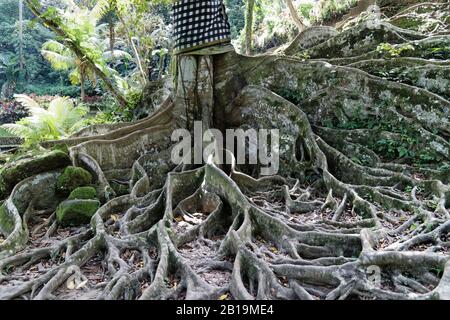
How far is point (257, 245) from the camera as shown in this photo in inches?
167

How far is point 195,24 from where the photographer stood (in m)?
6.11

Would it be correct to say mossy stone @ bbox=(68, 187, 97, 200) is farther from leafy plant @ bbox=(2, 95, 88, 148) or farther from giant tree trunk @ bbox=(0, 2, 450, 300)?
leafy plant @ bbox=(2, 95, 88, 148)

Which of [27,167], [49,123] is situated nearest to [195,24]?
[27,167]

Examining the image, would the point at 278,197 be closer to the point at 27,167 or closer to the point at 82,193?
the point at 82,193

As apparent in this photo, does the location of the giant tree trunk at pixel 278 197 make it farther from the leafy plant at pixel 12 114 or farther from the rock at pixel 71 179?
the leafy plant at pixel 12 114

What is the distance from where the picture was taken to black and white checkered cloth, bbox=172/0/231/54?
611 centimetres

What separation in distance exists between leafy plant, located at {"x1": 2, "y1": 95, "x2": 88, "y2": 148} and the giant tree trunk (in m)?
4.88

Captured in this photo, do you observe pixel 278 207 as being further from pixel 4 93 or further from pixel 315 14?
pixel 4 93

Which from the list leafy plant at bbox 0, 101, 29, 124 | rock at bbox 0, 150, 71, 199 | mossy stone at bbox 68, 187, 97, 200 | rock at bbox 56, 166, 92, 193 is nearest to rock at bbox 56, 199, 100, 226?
mossy stone at bbox 68, 187, 97, 200

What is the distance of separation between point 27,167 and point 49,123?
6339mm

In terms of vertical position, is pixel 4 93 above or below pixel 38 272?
above

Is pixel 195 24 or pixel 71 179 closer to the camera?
pixel 71 179

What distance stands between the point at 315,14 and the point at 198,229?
13919 millimetres
